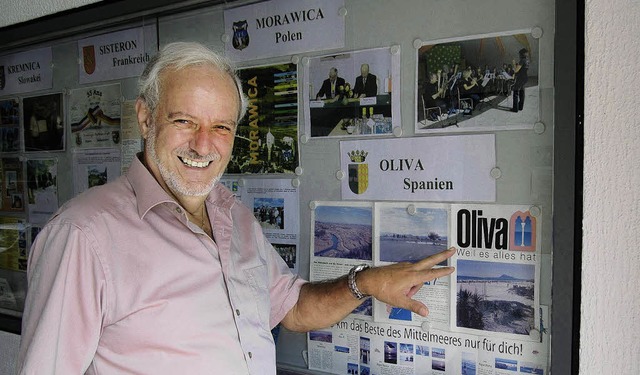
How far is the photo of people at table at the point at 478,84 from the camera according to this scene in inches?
48.1

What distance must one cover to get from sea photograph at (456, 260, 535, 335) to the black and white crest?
0.95m

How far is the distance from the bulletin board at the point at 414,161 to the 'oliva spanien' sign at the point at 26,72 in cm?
53

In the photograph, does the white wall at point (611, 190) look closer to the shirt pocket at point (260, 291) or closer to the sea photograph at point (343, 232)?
the sea photograph at point (343, 232)

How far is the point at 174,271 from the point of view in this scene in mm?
1252

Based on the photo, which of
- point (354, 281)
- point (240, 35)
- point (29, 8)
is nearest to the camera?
point (354, 281)

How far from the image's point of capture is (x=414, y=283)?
4.37 ft

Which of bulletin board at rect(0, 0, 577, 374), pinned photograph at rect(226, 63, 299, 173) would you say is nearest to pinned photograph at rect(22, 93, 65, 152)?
bulletin board at rect(0, 0, 577, 374)

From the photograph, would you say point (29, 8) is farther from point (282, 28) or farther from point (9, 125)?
point (282, 28)

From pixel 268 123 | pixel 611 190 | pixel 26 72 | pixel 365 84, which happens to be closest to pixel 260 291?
pixel 268 123

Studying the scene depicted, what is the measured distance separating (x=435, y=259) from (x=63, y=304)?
33.8 inches

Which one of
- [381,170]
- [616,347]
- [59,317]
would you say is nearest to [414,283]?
[381,170]

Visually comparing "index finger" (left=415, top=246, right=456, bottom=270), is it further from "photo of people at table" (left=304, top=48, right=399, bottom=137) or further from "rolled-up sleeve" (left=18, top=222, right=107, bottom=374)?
"rolled-up sleeve" (left=18, top=222, right=107, bottom=374)

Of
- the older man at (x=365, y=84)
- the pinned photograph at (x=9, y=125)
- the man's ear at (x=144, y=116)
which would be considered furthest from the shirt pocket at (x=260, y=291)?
the pinned photograph at (x=9, y=125)

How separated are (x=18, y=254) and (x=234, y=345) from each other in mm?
1562
